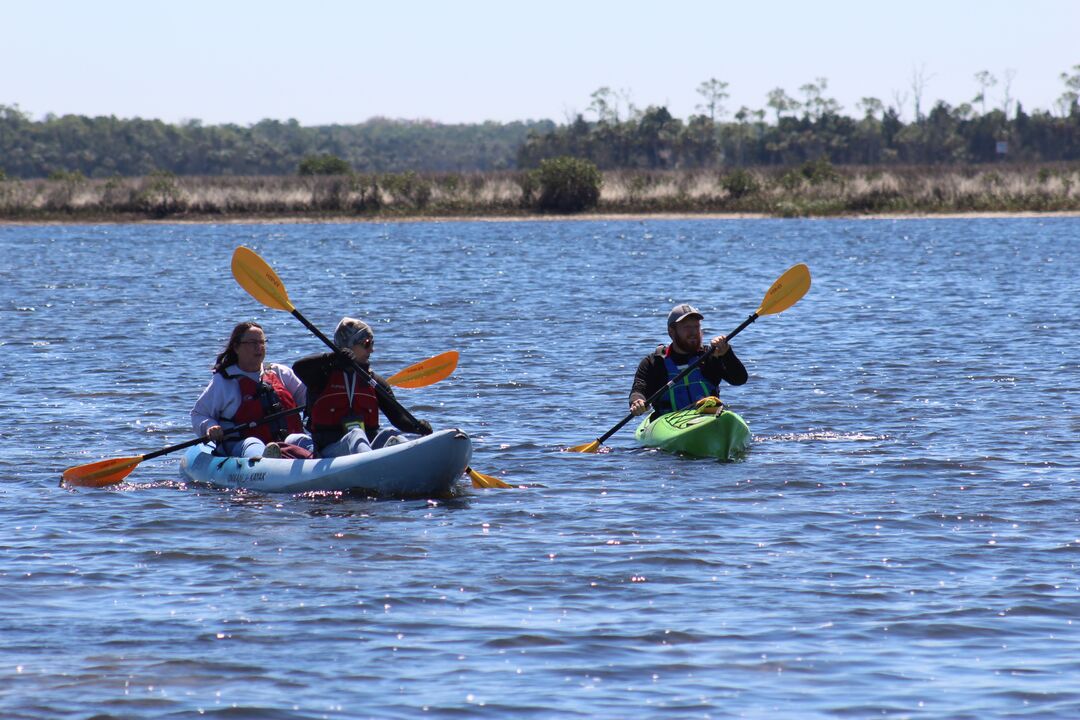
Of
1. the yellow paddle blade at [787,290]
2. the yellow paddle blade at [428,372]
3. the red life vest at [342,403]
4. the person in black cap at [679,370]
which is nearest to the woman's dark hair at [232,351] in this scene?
the red life vest at [342,403]

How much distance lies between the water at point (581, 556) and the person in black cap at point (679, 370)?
526mm

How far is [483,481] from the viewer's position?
9766 mm

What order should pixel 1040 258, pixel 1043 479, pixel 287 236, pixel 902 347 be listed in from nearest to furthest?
pixel 1043 479 < pixel 902 347 < pixel 1040 258 < pixel 287 236

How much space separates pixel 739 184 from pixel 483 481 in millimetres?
47091

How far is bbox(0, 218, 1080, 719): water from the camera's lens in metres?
5.85

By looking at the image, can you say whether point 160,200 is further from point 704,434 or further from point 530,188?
point 704,434

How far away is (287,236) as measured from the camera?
49.2 m

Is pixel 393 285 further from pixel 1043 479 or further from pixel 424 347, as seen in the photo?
pixel 1043 479

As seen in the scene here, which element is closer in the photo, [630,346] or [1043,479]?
[1043,479]

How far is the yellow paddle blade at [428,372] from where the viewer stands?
10570 millimetres

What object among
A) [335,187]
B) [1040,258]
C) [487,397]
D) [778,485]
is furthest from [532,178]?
[778,485]

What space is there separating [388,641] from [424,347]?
13.1 m

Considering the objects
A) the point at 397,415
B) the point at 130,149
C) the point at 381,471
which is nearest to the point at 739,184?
the point at 397,415

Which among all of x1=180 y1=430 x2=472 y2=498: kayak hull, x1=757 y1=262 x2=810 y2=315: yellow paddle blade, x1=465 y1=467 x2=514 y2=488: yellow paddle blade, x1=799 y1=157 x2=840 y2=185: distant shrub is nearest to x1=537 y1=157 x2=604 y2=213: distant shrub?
x1=799 y1=157 x2=840 y2=185: distant shrub
